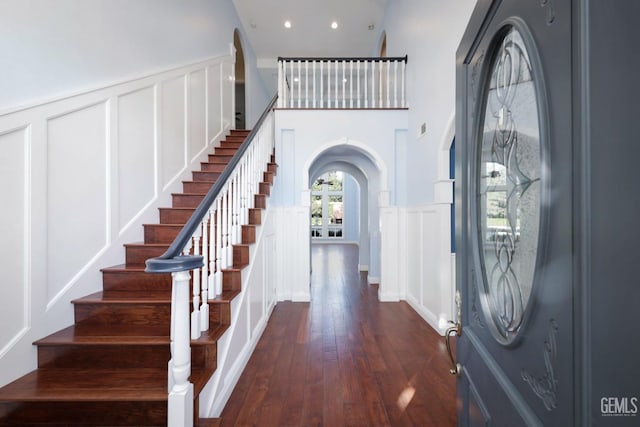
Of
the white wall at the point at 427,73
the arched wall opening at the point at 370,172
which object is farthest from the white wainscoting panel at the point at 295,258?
the white wall at the point at 427,73

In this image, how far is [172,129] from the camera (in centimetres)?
347

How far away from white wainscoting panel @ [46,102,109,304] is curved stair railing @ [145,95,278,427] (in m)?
0.85

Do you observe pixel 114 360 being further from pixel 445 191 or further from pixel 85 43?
pixel 445 191

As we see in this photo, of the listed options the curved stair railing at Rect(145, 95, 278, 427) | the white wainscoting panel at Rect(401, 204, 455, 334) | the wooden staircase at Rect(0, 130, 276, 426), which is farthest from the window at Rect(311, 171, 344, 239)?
the wooden staircase at Rect(0, 130, 276, 426)

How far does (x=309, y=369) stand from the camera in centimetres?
245

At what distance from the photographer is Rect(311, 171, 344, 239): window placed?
13586 millimetres

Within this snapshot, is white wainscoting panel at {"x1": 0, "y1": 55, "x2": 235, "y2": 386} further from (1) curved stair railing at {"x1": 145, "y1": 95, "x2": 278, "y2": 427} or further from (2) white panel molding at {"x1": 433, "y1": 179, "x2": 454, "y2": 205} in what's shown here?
(2) white panel molding at {"x1": 433, "y1": 179, "x2": 454, "y2": 205}

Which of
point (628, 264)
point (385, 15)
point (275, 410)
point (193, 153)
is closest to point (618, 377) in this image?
point (628, 264)

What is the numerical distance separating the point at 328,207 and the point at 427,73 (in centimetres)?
1028

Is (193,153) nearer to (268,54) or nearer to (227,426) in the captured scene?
(227,426)

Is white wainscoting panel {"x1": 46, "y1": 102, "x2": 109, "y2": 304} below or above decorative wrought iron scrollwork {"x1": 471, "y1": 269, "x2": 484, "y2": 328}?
above

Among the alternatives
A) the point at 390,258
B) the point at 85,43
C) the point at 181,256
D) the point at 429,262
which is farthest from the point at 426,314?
the point at 85,43

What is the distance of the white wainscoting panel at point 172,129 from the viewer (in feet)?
10.8

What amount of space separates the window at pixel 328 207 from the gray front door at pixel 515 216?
40.8 feet
